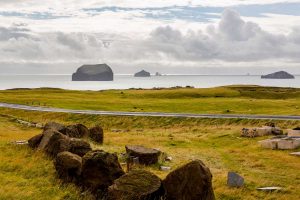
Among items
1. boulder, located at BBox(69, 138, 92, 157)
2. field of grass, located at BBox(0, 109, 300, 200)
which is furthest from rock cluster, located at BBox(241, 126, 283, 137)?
boulder, located at BBox(69, 138, 92, 157)

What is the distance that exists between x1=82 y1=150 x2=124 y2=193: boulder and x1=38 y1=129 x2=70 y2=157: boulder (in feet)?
13.7

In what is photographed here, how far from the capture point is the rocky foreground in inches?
755

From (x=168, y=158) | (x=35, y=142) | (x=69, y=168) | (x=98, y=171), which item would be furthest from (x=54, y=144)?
(x=168, y=158)

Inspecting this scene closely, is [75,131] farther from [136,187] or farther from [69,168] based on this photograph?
[136,187]

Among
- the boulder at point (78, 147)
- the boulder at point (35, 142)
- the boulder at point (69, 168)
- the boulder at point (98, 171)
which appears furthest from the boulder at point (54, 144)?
the boulder at point (98, 171)

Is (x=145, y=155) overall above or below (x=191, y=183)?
below

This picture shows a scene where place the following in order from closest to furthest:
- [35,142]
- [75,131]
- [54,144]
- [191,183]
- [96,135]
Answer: [191,183], [54,144], [35,142], [75,131], [96,135]

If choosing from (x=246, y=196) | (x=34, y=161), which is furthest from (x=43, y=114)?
(x=246, y=196)

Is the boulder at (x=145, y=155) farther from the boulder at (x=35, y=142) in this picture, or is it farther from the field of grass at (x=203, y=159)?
the boulder at (x=35, y=142)

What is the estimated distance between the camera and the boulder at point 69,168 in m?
21.9

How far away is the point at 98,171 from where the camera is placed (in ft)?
70.1

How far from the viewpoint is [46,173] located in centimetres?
2277

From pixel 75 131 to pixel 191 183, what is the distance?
753 inches

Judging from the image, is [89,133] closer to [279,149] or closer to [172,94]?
[279,149]
